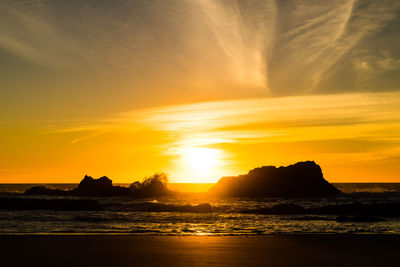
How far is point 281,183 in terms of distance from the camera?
3875 inches

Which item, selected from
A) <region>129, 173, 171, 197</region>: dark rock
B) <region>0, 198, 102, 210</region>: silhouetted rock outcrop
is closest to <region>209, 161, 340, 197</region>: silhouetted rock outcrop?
<region>129, 173, 171, 197</region>: dark rock

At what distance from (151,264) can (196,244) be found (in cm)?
529

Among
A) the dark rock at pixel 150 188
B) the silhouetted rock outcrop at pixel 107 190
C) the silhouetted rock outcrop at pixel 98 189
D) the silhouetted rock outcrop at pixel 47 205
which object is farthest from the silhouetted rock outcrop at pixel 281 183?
the silhouetted rock outcrop at pixel 47 205

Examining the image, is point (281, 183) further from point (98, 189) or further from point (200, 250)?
point (200, 250)

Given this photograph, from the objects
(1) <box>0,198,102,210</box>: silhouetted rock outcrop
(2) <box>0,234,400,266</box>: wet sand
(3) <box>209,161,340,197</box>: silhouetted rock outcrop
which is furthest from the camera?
(3) <box>209,161,340,197</box>: silhouetted rock outcrop

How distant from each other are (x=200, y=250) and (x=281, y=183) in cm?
8465

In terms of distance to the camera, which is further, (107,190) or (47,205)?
(107,190)

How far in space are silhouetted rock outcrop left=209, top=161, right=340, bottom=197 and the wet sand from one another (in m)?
73.6

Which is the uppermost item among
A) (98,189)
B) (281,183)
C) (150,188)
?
(281,183)

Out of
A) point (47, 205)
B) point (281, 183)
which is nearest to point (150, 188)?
point (281, 183)

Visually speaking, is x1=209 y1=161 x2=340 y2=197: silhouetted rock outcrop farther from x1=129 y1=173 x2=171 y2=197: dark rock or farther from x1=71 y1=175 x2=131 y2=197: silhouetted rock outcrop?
x1=71 y1=175 x2=131 y2=197: silhouetted rock outcrop

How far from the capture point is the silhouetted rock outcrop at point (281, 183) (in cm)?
9556

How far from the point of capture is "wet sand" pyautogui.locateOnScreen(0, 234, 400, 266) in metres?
14.9

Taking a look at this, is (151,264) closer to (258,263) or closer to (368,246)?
(258,263)
